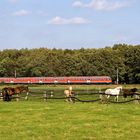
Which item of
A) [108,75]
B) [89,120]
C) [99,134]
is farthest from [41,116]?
[108,75]

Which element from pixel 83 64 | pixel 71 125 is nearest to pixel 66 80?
pixel 83 64

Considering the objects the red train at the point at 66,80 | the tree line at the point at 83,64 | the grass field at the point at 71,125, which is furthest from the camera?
the tree line at the point at 83,64

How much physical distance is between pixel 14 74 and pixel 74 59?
2044 cm

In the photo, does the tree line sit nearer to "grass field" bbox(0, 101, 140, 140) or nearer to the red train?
the red train

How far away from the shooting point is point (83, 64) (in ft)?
460

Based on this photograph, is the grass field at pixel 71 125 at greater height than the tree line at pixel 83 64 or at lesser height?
lesser

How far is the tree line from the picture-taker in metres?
138

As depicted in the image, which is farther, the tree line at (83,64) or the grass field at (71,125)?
the tree line at (83,64)

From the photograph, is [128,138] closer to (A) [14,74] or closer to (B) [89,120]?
(B) [89,120]

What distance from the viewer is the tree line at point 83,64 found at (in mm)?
137875

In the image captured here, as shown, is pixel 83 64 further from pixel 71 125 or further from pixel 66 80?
pixel 71 125

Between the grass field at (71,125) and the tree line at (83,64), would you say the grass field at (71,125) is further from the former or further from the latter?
the tree line at (83,64)

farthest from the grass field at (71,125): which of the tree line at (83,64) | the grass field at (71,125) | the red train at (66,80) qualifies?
the tree line at (83,64)

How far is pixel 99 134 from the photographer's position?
15.9 m
